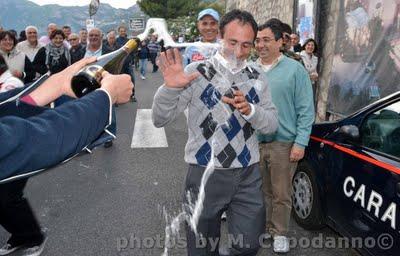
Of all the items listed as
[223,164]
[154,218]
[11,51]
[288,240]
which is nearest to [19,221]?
[154,218]

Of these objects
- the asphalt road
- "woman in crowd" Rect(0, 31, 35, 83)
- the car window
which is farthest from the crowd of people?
"woman in crowd" Rect(0, 31, 35, 83)

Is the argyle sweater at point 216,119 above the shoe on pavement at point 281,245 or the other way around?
above

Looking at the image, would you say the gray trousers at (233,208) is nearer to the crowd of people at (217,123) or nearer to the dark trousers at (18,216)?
the crowd of people at (217,123)

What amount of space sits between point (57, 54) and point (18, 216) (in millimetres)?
5184

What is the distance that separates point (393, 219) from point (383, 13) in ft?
15.7

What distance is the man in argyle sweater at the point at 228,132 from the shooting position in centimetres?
250

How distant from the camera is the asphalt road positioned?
12.1 feet

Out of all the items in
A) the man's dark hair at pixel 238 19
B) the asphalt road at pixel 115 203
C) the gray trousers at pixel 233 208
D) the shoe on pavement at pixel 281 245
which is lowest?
the asphalt road at pixel 115 203

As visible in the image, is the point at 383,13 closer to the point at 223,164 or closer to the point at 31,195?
the point at 223,164

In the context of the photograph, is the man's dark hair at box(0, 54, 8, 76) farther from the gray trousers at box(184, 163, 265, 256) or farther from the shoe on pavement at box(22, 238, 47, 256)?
the shoe on pavement at box(22, 238, 47, 256)

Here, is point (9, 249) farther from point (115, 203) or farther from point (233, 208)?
point (233, 208)

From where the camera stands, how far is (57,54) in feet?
26.3

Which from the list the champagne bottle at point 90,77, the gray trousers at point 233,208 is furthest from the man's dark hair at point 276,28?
the champagne bottle at point 90,77

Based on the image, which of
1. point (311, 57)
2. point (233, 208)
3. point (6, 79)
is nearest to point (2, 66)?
point (6, 79)
